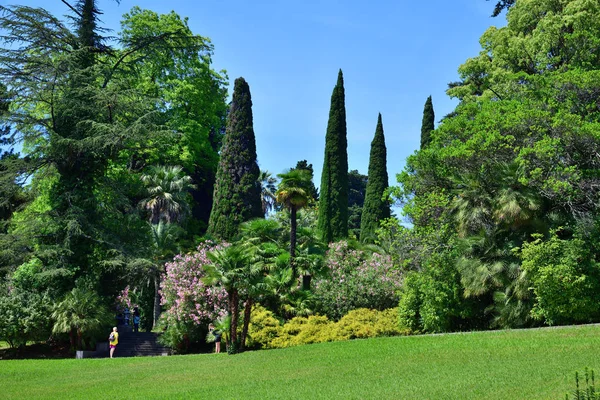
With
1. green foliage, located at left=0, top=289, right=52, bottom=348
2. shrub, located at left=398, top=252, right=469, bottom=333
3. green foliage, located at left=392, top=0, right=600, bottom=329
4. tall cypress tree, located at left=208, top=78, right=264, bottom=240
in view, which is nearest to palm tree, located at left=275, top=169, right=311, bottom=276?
green foliage, located at left=392, top=0, right=600, bottom=329

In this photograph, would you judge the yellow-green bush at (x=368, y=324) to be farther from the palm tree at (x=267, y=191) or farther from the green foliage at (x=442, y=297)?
the palm tree at (x=267, y=191)

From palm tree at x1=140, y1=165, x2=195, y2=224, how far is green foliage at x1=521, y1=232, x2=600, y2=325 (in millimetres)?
22842

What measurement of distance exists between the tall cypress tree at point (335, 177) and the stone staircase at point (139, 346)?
12.3 metres

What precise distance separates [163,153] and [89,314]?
1324 cm

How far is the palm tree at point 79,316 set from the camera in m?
26.9

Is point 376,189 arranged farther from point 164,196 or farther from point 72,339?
point 72,339

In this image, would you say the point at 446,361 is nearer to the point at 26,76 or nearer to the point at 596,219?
the point at 596,219

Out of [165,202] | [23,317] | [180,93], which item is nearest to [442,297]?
[23,317]

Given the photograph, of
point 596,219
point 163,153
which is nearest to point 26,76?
point 163,153

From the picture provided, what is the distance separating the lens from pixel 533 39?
23750 millimetres

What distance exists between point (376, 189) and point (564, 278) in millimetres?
22393

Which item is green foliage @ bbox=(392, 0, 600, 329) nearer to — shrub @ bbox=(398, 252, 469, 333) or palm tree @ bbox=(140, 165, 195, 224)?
shrub @ bbox=(398, 252, 469, 333)

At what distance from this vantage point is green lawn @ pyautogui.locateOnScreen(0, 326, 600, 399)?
39.0 ft

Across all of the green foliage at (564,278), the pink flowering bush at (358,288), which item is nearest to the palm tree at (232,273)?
the pink flowering bush at (358,288)
